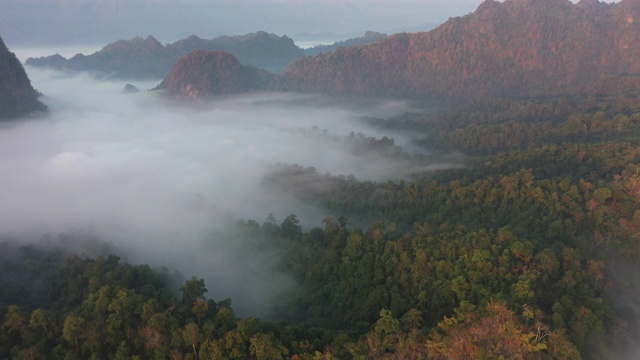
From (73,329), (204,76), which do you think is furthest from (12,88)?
(73,329)

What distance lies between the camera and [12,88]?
4048 inches

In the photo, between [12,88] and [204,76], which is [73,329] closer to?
[12,88]

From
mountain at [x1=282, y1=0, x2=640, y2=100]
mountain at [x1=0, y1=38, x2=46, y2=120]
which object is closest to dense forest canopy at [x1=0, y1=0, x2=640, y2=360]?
mountain at [x1=282, y1=0, x2=640, y2=100]

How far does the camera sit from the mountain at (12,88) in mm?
99125

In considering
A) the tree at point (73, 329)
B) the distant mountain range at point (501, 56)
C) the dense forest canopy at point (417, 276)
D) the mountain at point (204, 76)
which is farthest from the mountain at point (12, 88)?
the tree at point (73, 329)

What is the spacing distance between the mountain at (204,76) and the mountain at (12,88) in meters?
51.9

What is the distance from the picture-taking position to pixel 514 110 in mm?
95812

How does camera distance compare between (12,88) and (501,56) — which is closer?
(12,88)

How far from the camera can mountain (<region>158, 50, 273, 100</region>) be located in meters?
153

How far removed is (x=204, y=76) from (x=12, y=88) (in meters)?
61.5

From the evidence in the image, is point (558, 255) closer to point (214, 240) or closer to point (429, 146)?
point (214, 240)

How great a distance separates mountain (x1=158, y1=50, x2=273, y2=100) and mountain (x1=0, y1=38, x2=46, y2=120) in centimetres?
5188

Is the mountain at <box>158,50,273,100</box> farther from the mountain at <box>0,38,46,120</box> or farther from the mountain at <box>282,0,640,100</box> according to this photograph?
the mountain at <box>0,38,46,120</box>

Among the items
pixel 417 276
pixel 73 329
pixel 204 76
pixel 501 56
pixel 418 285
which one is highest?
pixel 204 76
